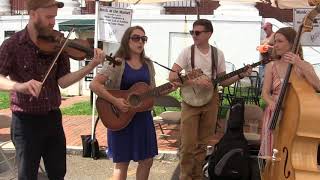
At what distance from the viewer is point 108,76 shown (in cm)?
420

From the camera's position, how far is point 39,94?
3.08 m

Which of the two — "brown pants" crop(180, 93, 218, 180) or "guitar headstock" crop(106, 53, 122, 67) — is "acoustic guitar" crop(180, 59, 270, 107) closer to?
"brown pants" crop(180, 93, 218, 180)

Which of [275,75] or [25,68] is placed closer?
[25,68]

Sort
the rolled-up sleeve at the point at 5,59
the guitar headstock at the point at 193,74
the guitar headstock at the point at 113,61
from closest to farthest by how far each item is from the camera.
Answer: the rolled-up sleeve at the point at 5,59 < the guitar headstock at the point at 113,61 < the guitar headstock at the point at 193,74

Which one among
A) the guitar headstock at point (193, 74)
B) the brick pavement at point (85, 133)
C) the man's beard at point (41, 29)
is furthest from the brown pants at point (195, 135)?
the man's beard at point (41, 29)

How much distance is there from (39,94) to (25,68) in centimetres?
22

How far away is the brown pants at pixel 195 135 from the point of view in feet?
16.3

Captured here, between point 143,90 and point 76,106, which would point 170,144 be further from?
point 76,106

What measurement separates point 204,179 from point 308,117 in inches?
96.8

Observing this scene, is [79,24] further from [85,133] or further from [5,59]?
[5,59]

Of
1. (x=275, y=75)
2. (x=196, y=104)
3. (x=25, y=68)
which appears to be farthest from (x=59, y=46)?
(x=196, y=104)

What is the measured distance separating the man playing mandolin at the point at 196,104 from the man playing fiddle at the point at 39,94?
5.71 feet

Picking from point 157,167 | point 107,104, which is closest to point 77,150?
point 157,167

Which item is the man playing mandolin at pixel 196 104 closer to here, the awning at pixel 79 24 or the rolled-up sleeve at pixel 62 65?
the rolled-up sleeve at pixel 62 65
